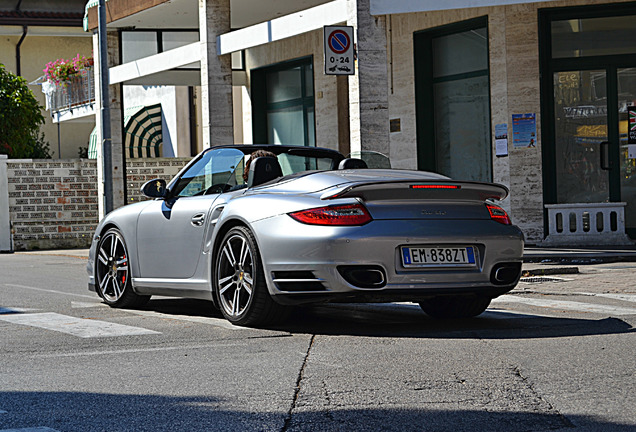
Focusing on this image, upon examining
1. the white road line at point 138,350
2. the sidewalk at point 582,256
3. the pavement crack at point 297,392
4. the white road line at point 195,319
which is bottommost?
the sidewalk at point 582,256

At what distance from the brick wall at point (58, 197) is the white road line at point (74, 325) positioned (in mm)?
18096

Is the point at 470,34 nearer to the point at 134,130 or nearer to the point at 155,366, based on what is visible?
the point at 155,366

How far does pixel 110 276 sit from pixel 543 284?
186 inches

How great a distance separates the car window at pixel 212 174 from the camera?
8.30 metres

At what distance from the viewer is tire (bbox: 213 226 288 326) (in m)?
7.22

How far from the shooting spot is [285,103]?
2588 centimetres

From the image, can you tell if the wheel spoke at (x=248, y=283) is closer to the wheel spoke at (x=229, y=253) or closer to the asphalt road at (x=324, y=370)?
the wheel spoke at (x=229, y=253)

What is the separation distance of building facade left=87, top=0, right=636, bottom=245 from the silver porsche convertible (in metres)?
8.82

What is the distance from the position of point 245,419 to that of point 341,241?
2.55 m

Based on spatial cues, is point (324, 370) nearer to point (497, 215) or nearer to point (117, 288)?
point (497, 215)

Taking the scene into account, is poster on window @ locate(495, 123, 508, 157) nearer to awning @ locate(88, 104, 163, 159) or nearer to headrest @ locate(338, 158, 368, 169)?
headrest @ locate(338, 158, 368, 169)

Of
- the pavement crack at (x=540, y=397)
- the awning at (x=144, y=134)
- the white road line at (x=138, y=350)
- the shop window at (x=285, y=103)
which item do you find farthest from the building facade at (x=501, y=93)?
the awning at (x=144, y=134)

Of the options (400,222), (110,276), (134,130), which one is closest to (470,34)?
(110,276)

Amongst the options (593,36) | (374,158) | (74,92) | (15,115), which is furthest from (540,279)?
(15,115)
